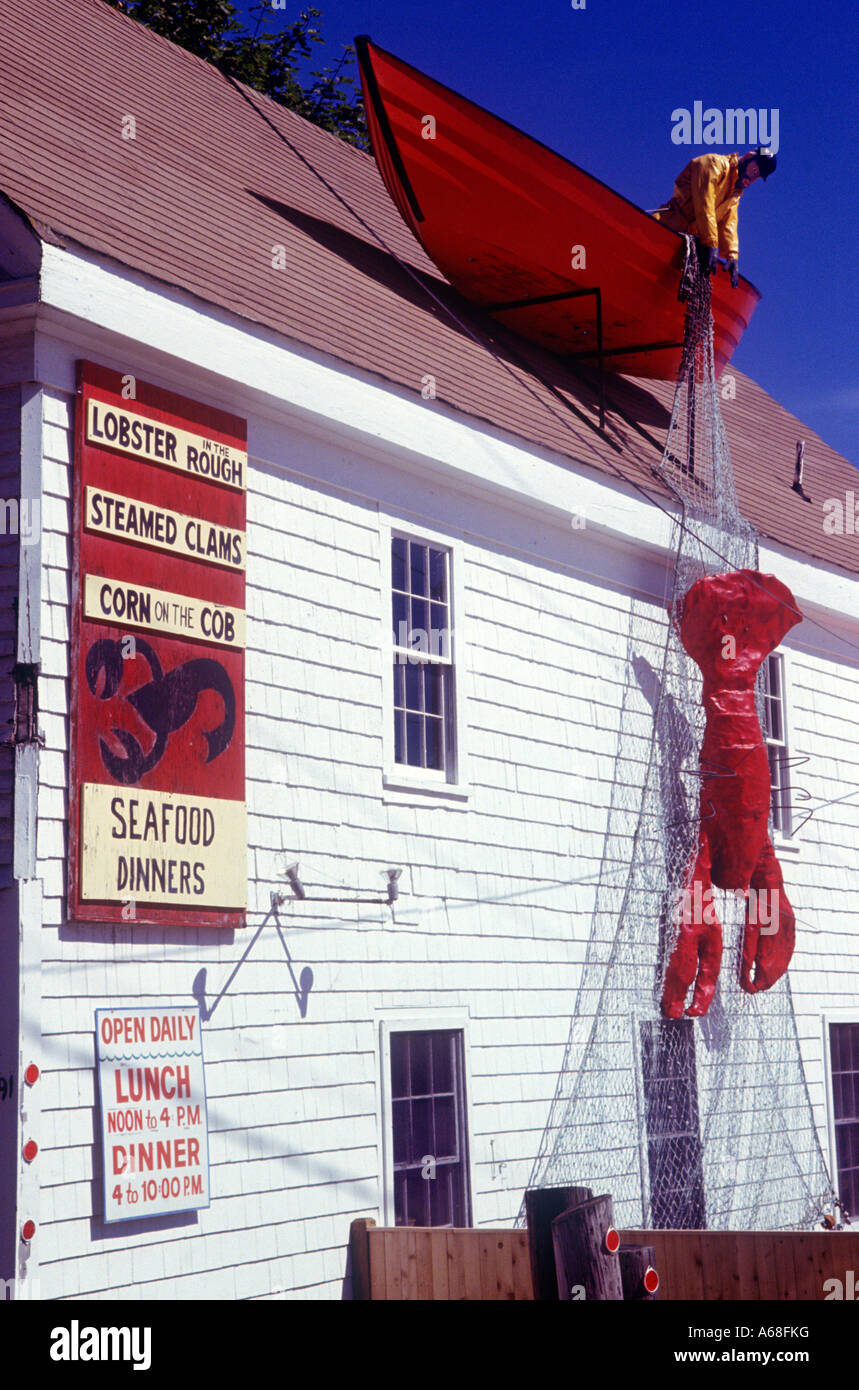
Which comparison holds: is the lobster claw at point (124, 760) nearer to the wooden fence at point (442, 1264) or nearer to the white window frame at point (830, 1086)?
the wooden fence at point (442, 1264)

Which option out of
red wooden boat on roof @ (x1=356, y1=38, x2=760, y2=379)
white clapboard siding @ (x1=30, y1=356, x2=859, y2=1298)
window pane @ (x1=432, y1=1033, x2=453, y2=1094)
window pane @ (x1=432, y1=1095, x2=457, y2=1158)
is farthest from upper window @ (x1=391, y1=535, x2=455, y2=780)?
red wooden boat on roof @ (x1=356, y1=38, x2=760, y2=379)

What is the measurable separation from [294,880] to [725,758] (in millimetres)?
4429

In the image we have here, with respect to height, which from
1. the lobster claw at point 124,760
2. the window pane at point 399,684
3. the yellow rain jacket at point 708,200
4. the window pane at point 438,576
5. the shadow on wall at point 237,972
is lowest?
the shadow on wall at point 237,972

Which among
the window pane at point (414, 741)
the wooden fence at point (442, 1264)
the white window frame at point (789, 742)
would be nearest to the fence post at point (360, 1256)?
the wooden fence at point (442, 1264)

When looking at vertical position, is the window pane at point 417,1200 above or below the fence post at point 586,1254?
below

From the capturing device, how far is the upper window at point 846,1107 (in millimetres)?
14984

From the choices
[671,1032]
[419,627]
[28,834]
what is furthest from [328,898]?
[671,1032]

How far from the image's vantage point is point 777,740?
50.0ft

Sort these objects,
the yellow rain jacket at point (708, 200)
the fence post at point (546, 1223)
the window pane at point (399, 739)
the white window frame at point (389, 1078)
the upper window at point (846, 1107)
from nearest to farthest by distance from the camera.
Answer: the fence post at point (546, 1223)
the white window frame at point (389, 1078)
the window pane at point (399, 739)
the upper window at point (846, 1107)
the yellow rain jacket at point (708, 200)

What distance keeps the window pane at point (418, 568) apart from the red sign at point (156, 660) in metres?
1.91
